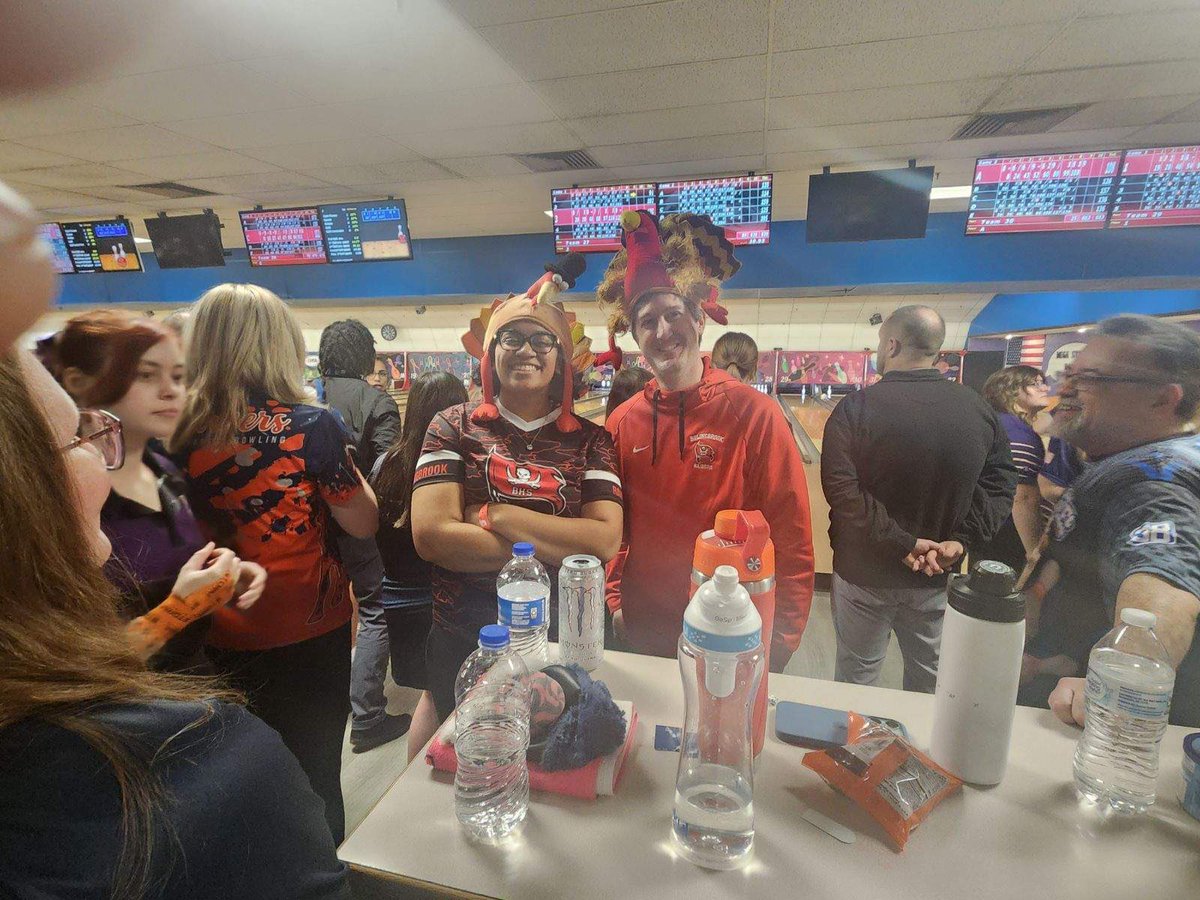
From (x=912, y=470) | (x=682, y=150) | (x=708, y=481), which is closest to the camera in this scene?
(x=708, y=481)

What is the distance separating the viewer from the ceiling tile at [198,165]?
394 cm

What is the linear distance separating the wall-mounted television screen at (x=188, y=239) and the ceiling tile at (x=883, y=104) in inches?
181

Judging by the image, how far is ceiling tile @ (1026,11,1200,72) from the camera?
92.6 inches

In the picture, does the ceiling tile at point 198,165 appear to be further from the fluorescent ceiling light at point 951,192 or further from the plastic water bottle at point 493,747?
the fluorescent ceiling light at point 951,192

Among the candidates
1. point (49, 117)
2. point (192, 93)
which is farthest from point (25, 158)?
point (192, 93)

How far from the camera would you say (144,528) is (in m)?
1.34

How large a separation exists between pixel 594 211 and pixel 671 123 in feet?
2.70

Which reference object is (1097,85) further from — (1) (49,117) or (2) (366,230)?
(1) (49,117)

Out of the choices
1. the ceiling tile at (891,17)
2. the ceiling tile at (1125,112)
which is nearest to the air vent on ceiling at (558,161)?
the ceiling tile at (891,17)

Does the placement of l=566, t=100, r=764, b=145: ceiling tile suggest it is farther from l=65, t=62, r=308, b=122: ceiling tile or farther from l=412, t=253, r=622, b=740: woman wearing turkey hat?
l=412, t=253, r=622, b=740: woman wearing turkey hat

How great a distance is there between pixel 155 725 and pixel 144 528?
1.02m

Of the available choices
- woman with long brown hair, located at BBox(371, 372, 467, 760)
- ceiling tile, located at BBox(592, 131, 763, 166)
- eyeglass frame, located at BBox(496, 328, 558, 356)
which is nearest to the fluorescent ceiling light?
ceiling tile, located at BBox(592, 131, 763, 166)

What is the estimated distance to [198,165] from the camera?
4.12 metres

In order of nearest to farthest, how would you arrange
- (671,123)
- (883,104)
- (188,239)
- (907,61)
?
(907,61) → (883,104) → (671,123) → (188,239)
